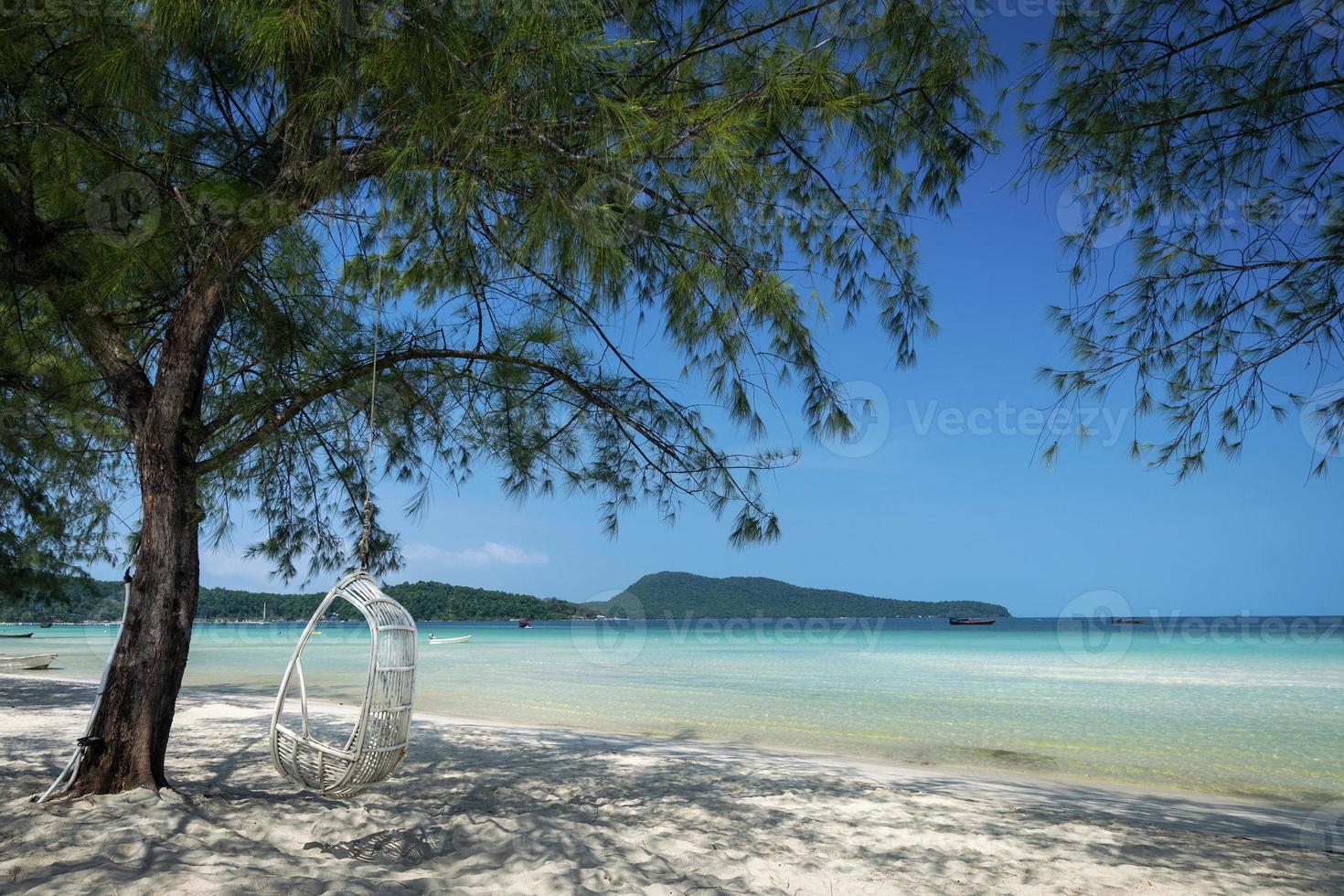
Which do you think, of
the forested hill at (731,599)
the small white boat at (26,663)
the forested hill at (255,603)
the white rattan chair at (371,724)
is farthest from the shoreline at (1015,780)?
the forested hill at (731,599)

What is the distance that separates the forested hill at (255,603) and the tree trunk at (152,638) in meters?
0.71

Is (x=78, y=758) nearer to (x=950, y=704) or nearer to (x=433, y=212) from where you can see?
(x=433, y=212)

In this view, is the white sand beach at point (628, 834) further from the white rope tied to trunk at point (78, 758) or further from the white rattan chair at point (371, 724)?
the white rattan chair at point (371, 724)

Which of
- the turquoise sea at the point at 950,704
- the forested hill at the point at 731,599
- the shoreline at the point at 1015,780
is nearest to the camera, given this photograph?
the shoreline at the point at 1015,780

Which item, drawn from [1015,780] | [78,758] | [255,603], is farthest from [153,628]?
[255,603]

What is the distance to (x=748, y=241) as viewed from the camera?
3715mm

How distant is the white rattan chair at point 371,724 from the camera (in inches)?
129

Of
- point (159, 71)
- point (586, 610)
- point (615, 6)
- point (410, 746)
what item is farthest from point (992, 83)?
point (586, 610)

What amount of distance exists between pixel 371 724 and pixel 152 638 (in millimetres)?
1137

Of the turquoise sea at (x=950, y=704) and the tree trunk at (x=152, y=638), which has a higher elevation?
the tree trunk at (x=152, y=638)

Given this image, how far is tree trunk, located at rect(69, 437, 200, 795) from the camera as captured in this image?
11.6 ft

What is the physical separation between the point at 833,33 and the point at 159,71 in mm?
2380

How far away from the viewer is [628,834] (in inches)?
152

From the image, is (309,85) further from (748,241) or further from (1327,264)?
(1327,264)
